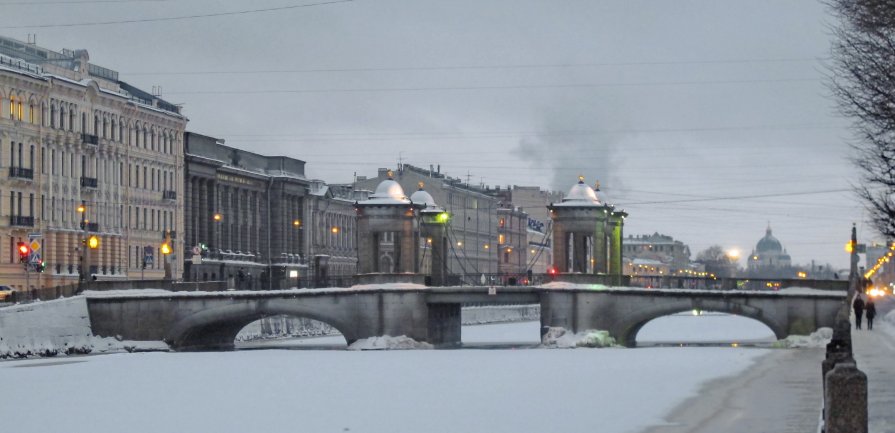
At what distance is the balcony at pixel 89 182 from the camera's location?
116125 mm

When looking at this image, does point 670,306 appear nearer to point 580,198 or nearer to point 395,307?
point 580,198

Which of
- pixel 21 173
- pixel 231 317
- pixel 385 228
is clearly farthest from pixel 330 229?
pixel 231 317

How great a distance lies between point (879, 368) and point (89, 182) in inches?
2923

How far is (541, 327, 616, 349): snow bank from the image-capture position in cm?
9212

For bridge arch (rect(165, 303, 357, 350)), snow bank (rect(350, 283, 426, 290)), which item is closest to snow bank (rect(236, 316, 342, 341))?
bridge arch (rect(165, 303, 357, 350))

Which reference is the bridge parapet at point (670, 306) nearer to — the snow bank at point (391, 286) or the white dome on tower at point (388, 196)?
the snow bank at point (391, 286)

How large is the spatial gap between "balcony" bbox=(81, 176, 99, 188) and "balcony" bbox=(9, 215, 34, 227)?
805 centimetres

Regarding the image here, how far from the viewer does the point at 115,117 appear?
12100cm

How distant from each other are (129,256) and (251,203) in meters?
30.0

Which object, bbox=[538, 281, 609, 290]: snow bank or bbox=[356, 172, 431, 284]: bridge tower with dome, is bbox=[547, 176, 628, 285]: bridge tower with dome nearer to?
bbox=[538, 281, 609, 290]: snow bank

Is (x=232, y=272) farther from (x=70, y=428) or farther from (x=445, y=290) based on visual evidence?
(x=70, y=428)

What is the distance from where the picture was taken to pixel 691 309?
9288 centimetres

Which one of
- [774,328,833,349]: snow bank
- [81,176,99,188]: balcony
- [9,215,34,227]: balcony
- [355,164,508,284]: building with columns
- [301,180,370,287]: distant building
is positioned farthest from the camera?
A: [355,164,508,284]: building with columns

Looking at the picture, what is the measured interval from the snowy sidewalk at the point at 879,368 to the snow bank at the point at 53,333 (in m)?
40.2
